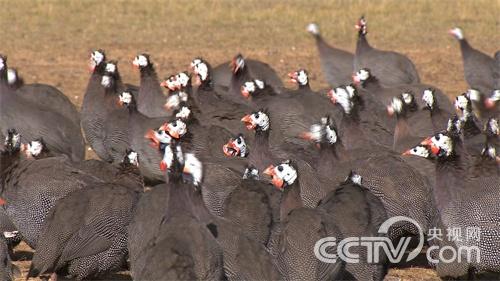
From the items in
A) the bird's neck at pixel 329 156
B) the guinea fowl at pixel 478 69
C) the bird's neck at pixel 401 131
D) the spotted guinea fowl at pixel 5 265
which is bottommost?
the guinea fowl at pixel 478 69

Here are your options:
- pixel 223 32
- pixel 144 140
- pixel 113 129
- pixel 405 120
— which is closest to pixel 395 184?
pixel 405 120

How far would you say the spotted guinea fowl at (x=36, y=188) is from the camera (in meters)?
9.35

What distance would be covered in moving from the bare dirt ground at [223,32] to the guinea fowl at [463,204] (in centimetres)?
806

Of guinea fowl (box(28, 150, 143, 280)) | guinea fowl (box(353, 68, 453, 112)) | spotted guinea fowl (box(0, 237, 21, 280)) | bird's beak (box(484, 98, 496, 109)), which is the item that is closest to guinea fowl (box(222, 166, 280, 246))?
guinea fowl (box(28, 150, 143, 280))

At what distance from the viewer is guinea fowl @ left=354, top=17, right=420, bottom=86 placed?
16328 millimetres

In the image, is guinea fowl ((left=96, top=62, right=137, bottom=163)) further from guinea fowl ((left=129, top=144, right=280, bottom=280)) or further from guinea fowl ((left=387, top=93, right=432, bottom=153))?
guinea fowl ((left=129, top=144, right=280, bottom=280))

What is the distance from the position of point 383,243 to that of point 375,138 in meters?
4.01

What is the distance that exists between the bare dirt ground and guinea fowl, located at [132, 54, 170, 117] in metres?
2.75

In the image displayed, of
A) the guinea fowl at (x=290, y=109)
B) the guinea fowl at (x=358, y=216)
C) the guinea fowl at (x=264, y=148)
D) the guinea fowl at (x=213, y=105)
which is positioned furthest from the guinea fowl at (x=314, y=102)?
the guinea fowl at (x=358, y=216)

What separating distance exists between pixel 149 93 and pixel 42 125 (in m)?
2.10

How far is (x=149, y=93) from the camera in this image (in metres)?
Result: 14.2

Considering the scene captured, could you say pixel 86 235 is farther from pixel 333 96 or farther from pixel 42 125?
pixel 333 96

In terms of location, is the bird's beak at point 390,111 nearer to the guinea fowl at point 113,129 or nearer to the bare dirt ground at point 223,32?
the guinea fowl at point 113,129

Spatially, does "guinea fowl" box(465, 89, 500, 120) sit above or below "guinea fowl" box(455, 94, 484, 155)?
below
